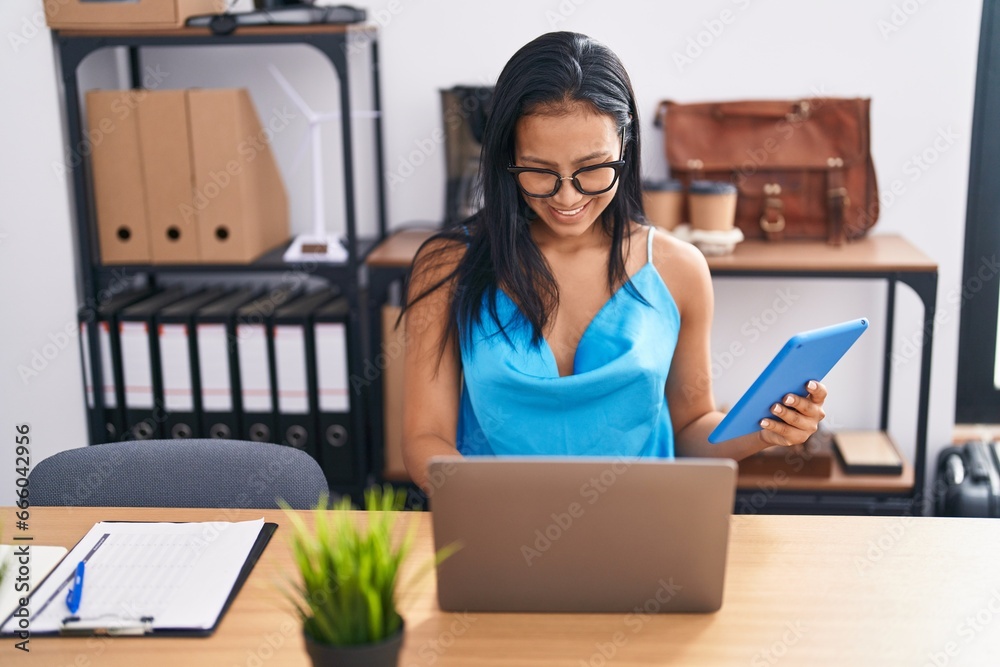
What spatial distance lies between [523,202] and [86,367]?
147 cm

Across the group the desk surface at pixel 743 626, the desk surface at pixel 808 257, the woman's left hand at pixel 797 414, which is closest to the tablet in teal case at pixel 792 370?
the woman's left hand at pixel 797 414

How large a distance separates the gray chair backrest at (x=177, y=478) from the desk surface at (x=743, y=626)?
216mm

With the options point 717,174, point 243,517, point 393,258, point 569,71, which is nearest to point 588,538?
point 243,517

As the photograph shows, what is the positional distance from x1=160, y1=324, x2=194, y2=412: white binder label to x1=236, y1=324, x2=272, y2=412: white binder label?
0.14 m

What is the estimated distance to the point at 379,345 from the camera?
8.37 ft

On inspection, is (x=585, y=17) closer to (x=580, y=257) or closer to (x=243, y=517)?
(x=580, y=257)

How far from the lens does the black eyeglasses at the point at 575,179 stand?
57.7 inches

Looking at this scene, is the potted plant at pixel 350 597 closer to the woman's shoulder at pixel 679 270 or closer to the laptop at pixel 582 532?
the laptop at pixel 582 532

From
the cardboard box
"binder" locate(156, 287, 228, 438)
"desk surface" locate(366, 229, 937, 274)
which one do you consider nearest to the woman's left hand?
"desk surface" locate(366, 229, 937, 274)

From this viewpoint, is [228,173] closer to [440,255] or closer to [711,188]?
[440,255]

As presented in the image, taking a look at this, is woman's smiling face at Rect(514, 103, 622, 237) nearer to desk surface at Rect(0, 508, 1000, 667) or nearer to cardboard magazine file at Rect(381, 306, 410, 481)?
desk surface at Rect(0, 508, 1000, 667)

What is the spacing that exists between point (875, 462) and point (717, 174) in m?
0.86

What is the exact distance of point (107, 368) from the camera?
2541 millimetres

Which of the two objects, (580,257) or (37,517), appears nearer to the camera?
(37,517)
